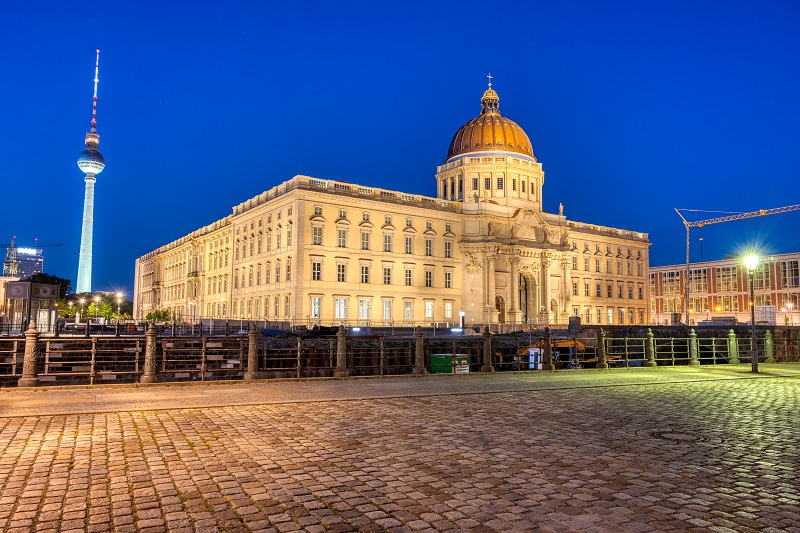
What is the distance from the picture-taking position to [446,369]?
30.1 meters

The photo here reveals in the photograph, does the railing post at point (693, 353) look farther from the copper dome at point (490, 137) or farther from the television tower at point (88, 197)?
the television tower at point (88, 197)

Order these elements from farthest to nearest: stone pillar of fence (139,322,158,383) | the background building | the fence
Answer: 1. the background building
2. the fence
3. stone pillar of fence (139,322,158,383)

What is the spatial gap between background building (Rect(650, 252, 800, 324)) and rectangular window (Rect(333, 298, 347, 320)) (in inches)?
2224

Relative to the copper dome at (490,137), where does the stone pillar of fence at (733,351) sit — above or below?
below

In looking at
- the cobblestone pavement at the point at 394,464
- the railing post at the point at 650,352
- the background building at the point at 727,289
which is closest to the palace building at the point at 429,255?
the background building at the point at 727,289

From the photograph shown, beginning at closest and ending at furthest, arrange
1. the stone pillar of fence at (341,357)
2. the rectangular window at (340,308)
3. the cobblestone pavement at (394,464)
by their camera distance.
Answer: the cobblestone pavement at (394,464) < the stone pillar of fence at (341,357) < the rectangular window at (340,308)

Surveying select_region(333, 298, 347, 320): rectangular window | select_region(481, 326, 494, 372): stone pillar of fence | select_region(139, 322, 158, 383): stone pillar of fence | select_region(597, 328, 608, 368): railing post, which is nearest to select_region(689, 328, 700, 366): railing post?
select_region(597, 328, 608, 368): railing post

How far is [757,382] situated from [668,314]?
105056 mm

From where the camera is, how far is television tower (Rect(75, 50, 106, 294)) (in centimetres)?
14625

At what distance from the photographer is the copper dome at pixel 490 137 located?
85.2 m

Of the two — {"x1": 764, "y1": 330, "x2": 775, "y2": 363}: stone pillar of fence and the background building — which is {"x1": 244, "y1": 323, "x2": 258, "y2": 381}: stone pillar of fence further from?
the background building

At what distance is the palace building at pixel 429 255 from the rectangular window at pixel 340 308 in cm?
11

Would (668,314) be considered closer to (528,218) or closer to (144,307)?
(528,218)

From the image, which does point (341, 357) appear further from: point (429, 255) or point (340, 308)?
point (429, 255)
